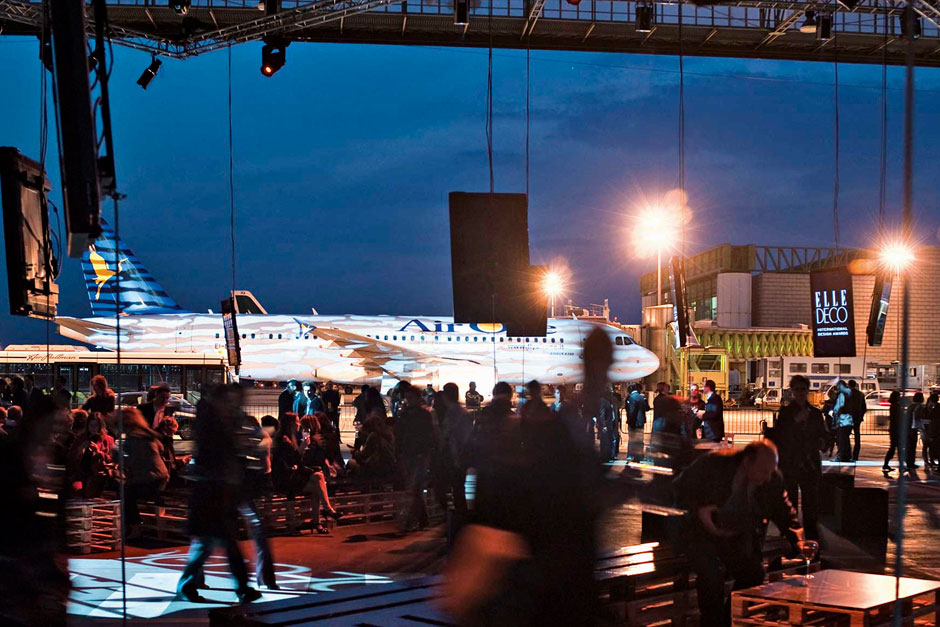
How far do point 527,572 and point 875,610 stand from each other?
2352 millimetres

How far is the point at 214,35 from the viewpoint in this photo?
13.8 metres

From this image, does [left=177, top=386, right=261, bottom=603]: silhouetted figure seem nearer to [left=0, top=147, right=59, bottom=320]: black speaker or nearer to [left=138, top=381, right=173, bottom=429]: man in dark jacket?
[left=0, top=147, right=59, bottom=320]: black speaker

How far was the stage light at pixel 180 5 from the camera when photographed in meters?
12.7

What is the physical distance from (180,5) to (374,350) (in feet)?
69.7

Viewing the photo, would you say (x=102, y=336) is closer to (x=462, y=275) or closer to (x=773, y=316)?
(x=462, y=275)

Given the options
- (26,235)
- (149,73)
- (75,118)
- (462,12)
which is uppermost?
(462,12)

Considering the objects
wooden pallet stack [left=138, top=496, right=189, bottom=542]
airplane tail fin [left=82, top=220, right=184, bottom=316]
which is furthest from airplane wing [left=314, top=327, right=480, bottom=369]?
wooden pallet stack [left=138, top=496, right=189, bottom=542]

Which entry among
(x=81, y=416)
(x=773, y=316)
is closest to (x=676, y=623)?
(x=81, y=416)

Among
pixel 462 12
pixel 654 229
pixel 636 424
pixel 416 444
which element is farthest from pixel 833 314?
pixel 654 229

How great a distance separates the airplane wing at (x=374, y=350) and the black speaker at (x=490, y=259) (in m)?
21.6

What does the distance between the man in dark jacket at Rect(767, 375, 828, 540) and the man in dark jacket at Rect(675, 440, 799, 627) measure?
3.84 metres

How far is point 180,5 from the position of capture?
42.0 ft

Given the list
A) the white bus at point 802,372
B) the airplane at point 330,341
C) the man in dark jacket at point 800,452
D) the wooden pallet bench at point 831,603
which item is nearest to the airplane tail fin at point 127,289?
the airplane at point 330,341

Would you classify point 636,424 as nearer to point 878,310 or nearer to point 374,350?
point 878,310
